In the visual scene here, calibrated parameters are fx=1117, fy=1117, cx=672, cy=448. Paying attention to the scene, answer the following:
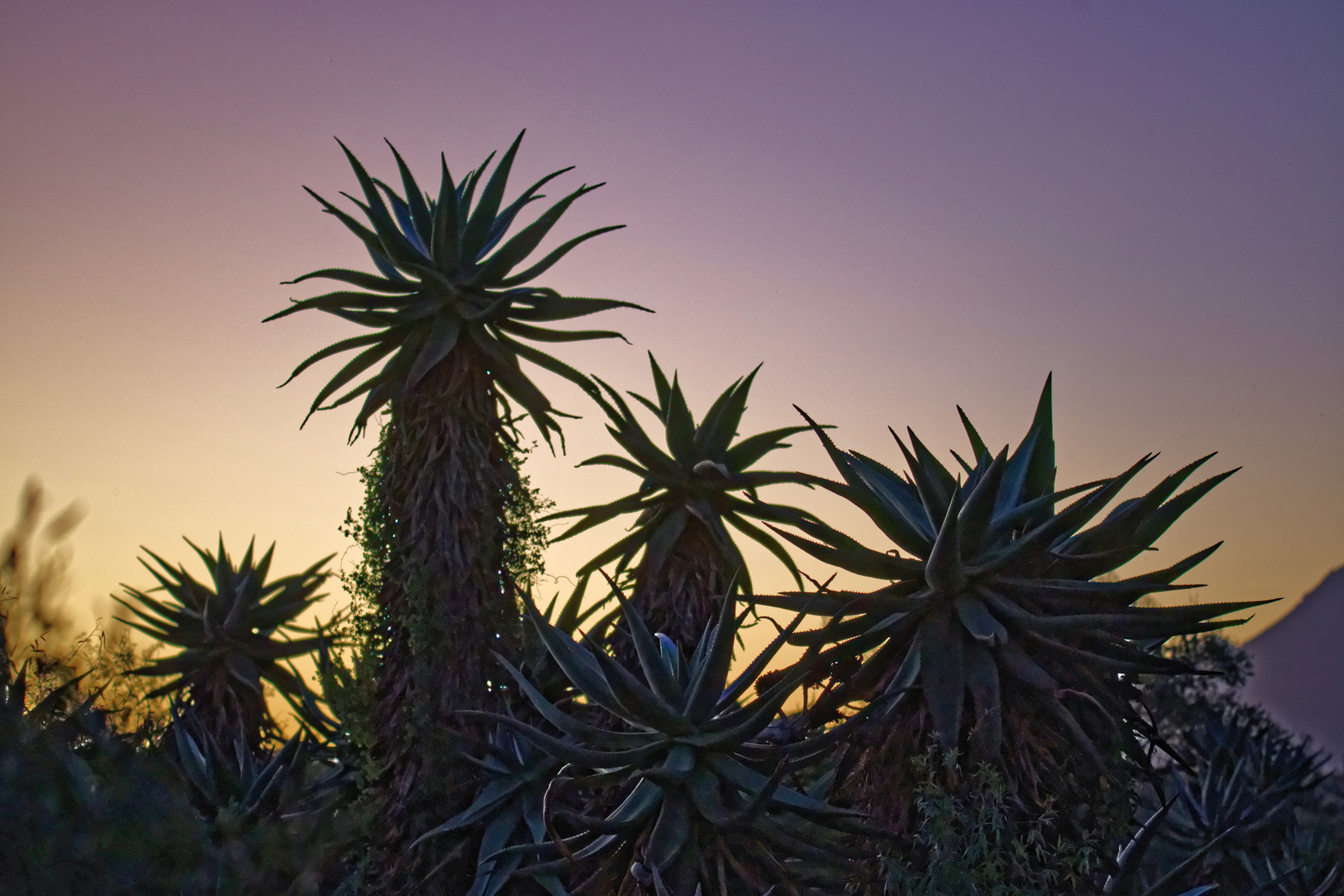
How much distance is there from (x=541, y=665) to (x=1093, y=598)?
30.5 ft

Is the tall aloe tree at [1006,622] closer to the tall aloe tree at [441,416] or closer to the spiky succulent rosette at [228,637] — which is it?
the tall aloe tree at [441,416]

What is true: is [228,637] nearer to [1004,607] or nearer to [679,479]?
[679,479]

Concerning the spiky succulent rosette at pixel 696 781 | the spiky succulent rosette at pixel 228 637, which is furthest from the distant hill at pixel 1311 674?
the spiky succulent rosette at pixel 696 781

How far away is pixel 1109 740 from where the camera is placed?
30.1ft

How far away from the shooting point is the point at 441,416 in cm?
1697

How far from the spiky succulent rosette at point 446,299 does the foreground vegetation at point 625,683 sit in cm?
5

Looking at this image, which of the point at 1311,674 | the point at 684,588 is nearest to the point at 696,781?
the point at 684,588

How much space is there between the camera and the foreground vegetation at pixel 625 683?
877 centimetres

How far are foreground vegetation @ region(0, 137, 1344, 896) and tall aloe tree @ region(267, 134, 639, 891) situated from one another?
0.05 m

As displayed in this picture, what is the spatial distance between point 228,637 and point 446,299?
416 inches

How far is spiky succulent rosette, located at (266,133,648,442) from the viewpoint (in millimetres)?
17094

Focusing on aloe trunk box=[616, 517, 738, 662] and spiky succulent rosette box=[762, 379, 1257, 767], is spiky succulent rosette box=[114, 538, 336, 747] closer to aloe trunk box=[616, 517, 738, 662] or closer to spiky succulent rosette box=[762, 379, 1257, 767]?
aloe trunk box=[616, 517, 738, 662]

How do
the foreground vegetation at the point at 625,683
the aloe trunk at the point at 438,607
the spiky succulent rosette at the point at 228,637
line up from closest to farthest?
the foreground vegetation at the point at 625,683, the aloe trunk at the point at 438,607, the spiky succulent rosette at the point at 228,637

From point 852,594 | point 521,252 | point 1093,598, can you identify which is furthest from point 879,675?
point 521,252
